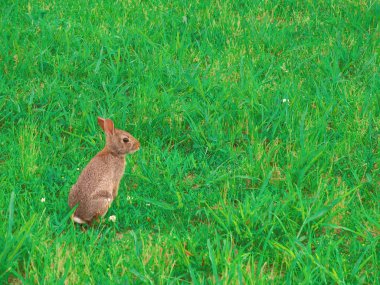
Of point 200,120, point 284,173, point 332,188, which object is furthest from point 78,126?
point 332,188

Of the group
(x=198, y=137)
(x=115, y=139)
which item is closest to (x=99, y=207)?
(x=115, y=139)

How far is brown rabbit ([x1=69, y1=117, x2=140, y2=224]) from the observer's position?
426cm

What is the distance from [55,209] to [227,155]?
1498 mm

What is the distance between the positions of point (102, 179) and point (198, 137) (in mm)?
1206

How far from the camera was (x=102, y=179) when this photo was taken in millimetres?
4355

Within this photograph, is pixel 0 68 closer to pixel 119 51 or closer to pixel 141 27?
pixel 119 51

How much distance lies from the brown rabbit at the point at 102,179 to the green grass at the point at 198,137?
0.13 metres

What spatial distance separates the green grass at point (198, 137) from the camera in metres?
3.87

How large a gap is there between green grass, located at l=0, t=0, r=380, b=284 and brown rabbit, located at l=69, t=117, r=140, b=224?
0.13m

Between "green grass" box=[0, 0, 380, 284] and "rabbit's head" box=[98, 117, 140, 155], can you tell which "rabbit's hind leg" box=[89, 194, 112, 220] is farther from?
"rabbit's head" box=[98, 117, 140, 155]

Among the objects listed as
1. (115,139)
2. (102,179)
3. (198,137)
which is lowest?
(198,137)

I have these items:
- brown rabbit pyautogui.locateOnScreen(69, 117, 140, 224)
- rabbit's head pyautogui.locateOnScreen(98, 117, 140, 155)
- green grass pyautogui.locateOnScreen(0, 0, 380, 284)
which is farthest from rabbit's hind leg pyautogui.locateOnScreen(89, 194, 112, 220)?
rabbit's head pyautogui.locateOnScreen(98, 117, 140, 155)

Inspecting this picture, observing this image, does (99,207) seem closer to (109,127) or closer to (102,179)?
(102,179)

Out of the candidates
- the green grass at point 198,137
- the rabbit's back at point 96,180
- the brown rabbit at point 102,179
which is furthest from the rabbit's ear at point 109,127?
the green grass at point 198,137
